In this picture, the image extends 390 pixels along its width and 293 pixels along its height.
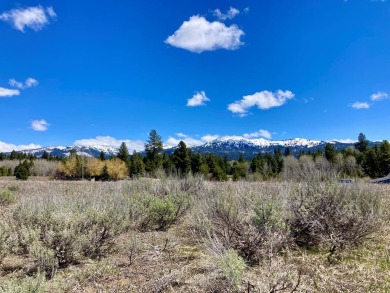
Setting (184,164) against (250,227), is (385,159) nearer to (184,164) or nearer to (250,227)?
(184,164)

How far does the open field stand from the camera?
4.86m

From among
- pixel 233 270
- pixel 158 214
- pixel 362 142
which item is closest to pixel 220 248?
pixel 233 270

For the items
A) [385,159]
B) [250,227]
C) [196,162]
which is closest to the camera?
[250,227]

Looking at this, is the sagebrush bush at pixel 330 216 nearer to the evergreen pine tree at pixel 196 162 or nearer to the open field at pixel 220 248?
the open field at pixel 220 248

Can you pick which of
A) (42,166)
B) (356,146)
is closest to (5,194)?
(42,166)

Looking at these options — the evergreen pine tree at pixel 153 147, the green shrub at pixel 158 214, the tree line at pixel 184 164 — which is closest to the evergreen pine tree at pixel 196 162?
the tree line at pixel 184 164

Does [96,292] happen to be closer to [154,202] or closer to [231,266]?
[231,266]

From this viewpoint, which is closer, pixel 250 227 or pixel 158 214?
pixel 250 227

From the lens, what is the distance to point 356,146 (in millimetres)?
78000

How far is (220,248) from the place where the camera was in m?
5.08

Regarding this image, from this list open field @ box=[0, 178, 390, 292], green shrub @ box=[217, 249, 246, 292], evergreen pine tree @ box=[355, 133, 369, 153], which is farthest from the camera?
evergreen pine tree @ box=[355, 133, 369, 153]

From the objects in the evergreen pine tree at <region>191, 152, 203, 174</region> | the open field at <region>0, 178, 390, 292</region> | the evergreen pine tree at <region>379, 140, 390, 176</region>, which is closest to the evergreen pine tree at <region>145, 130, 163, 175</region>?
the evergreen pine tree at <region>191, 152, 203, 174</region>

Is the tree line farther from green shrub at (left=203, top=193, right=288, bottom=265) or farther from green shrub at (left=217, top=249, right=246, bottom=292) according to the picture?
green shrub at (left=217, top=249, right=246, bottom=292)

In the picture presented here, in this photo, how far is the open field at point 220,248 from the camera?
486 cm
